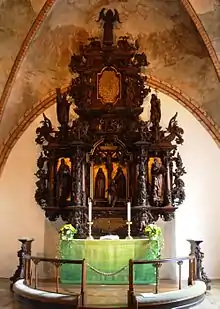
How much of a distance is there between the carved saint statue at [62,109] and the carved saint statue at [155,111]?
6.63 feet

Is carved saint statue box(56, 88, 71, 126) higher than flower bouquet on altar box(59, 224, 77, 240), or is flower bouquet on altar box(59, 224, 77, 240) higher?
carved saint statue box(56, 88, 71, 126)

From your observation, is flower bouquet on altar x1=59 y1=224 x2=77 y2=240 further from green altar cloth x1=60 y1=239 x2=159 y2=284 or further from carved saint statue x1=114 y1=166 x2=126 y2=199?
carved saint statue x1=114 y1=166 x2=126 y2=199

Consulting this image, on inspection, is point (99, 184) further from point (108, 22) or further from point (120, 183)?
point (108, 22)

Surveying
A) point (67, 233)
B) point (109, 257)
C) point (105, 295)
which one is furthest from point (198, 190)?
point (105, 295)

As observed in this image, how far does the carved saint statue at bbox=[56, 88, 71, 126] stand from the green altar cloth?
10.1 ft

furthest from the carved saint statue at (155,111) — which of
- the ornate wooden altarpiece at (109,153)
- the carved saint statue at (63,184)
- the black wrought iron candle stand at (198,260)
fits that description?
the black wrought iron candle stand at (198,260)

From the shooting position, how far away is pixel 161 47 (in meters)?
12.7

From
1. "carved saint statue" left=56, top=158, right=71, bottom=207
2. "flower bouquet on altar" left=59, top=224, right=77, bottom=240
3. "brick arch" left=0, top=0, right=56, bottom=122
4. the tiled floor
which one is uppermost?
"brick arch" left=0, top=0, right=56, bottom=122

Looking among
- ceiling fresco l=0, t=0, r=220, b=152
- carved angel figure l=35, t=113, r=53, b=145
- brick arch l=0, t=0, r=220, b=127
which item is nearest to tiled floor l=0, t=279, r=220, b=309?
carved angel figure l=35, t=113, r=53, b=145

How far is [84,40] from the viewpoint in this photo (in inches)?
504

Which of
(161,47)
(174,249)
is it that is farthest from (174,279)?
(161,47)

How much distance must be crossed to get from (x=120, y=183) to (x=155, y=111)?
1912 millimetres

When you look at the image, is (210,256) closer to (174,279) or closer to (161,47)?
(174,279)

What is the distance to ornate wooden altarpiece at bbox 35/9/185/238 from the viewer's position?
38.1ft
